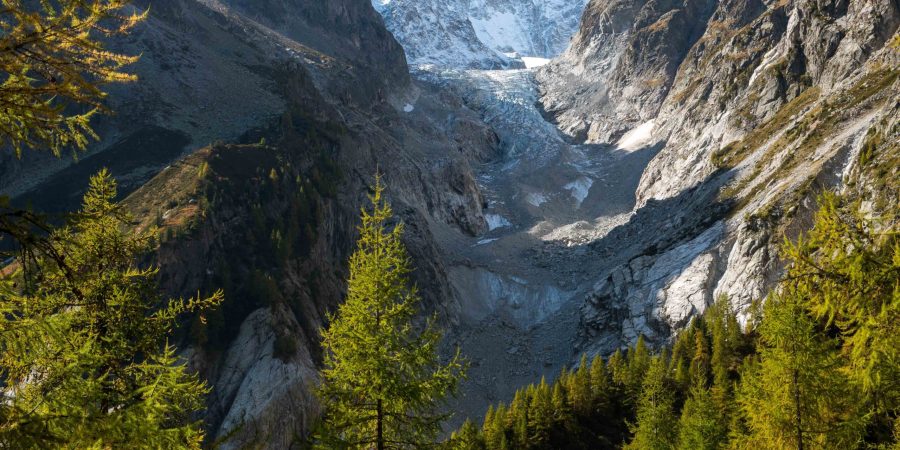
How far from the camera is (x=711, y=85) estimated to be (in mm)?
125500

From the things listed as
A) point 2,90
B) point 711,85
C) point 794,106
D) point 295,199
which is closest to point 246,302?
point 295,199

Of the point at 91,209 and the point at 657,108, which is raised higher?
the point at 91,209

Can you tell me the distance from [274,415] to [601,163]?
5177 inches

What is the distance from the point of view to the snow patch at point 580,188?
473ft

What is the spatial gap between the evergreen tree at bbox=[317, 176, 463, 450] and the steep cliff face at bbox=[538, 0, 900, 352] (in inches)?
1763

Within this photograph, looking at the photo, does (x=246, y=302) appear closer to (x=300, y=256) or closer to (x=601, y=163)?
(x=300, y=256)

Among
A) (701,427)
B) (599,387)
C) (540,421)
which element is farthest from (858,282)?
(599,387)

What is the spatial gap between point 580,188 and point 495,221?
28692mm

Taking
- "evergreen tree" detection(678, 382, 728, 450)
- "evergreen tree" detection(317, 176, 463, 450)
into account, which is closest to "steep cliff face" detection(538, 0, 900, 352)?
"evergreen tree" detection(678, 382, 728, 450)

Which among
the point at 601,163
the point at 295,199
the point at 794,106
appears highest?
the point at 794,106

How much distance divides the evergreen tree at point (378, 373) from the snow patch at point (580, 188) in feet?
442

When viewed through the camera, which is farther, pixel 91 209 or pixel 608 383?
pixel 608 383

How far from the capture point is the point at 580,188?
482 feet

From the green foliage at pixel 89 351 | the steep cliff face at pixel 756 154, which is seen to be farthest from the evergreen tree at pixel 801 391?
the steep cliff face at pixel 756 154
